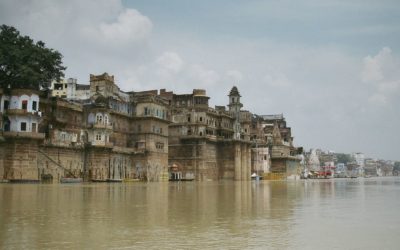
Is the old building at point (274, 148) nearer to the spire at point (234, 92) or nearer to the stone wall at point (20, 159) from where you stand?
the spire at point (234, 92)

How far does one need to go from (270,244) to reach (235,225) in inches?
135

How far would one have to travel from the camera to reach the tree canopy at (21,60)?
178ft

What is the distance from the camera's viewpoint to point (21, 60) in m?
55.3

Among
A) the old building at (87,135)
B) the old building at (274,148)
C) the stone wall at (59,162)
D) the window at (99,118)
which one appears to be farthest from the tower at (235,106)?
the stone wall at (59,162)

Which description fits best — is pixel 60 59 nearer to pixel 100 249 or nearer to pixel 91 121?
pixel 91 121

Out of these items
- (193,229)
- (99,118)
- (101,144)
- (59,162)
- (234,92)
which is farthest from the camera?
(234,92)

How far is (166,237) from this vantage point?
12.2 metres

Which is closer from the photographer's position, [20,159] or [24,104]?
[20,159]

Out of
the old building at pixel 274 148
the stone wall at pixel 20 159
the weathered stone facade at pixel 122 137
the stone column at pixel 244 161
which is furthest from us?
the old building at pixel 274 148

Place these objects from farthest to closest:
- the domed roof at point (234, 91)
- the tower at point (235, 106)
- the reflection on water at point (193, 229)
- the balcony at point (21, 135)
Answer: the domed roof at point (234, 91) < the tower at point (235, 106) < the balcony at point (21, 135) < the reflection on water at point (193, 229)

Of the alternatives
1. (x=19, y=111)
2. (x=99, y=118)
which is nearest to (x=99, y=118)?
(x=99, y=118)

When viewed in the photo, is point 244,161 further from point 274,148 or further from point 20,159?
point 20,159

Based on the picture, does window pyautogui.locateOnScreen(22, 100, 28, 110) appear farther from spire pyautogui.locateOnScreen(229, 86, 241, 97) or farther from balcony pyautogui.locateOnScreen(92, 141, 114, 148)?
spire pyautogui.locateOnScreen(229, 86, 241, 97)

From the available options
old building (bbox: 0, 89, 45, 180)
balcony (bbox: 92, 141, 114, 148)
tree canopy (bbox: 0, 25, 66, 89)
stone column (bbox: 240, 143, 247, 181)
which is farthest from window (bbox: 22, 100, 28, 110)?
stone column (bbox: 240, 143, 247, 181)
